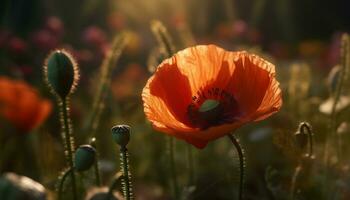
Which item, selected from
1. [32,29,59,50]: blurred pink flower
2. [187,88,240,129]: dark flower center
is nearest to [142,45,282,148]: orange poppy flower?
[187,88,240,129]: dark flower center

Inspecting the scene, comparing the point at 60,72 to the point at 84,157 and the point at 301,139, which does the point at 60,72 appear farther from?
the point at 301,139

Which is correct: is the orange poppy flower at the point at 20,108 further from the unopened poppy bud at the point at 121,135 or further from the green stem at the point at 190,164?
the unopened poppy bud at the point at 121,135

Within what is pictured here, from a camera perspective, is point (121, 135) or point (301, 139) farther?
point (301, 139)

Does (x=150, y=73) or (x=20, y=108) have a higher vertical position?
(x=150, y=73)

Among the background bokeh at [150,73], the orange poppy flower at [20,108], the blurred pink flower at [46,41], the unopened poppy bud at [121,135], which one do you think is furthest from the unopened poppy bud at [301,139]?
the blurred pink flower at [46,41]

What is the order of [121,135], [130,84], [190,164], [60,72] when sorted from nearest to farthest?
[121,135]
[60,72]
[190,164]
[130,84]

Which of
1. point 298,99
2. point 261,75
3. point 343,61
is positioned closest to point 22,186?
point 261,75

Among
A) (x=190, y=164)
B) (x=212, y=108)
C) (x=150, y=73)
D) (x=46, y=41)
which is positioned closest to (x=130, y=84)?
(x=150, y=73)
